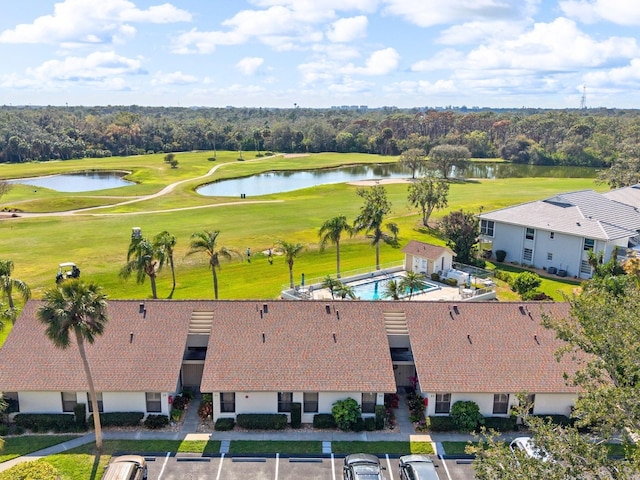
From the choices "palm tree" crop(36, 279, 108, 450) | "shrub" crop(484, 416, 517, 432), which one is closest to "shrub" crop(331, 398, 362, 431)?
"shrub" crop(484, 416, 517, 432)

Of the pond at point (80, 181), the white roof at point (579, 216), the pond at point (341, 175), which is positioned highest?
the white roof at point (579, 216)

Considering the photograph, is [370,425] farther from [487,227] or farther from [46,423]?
[487,227]

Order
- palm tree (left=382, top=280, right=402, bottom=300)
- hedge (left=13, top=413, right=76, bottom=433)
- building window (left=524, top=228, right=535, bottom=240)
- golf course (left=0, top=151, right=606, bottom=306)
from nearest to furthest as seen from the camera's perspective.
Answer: hedge (left=13, top=413, right=76, bottom=433) < palm tree (left=382, top=280, right=402, bottom=300) < golf course (left=0, top=151, right=606, bottom=306) < building window (left=524, top=228, right=535, bottom=240)

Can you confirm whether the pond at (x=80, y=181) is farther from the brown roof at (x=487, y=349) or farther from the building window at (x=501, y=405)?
the building window at (x=501, y=405)

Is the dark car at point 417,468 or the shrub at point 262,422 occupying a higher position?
the dark car at point 417,468

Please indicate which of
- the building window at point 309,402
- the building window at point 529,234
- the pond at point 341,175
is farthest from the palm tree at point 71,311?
the pond at point 341,175

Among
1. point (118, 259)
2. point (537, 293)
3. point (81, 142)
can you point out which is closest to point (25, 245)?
point (118, 259)

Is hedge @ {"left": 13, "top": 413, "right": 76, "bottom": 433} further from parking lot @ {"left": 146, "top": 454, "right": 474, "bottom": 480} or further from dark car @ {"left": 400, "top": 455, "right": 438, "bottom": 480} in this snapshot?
dark car @ {"left": 400, "top": 455, "right": 438, "bottom": 480}
